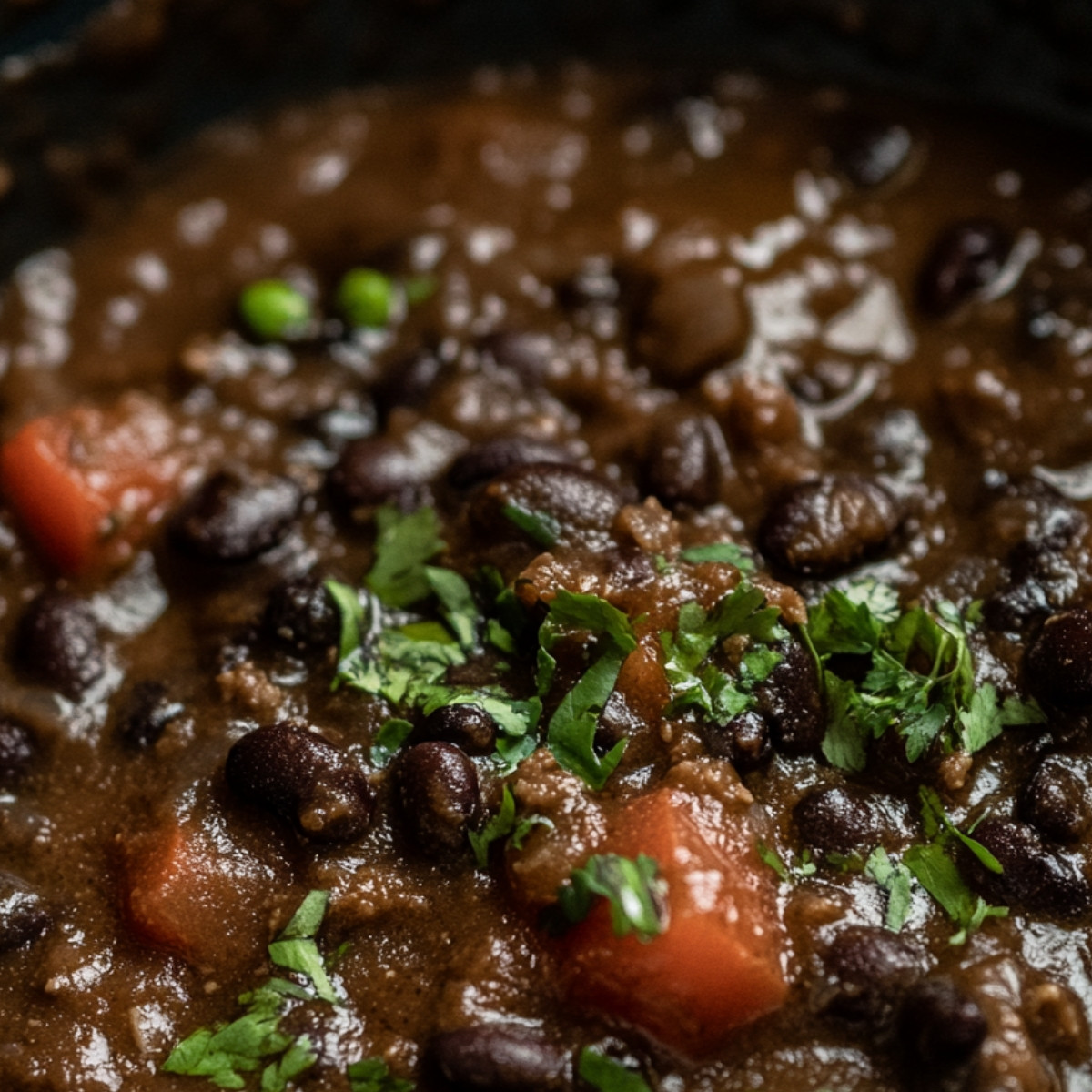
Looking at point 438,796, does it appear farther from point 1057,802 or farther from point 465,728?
point 1057,802

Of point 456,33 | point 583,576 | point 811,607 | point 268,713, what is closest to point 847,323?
point 811,607

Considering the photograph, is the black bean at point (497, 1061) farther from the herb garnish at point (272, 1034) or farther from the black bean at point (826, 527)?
the black bean at point (826, 527)

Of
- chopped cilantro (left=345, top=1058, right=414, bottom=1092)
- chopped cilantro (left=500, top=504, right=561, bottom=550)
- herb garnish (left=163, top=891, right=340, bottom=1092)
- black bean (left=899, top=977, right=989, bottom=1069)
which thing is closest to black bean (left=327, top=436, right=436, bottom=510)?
chopped cilantro (left=500, top=504, right=561, bottom=550)

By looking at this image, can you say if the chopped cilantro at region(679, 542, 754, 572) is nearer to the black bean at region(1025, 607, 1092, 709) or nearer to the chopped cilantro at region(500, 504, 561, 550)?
the chopped cilantro at region(500, 504, 561, 550)

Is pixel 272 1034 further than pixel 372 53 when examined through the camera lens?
No

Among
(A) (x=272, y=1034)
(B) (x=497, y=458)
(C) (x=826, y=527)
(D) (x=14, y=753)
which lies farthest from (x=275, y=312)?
(A) (x=272, y=1034)

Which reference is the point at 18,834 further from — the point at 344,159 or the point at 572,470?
the point at 344,159
